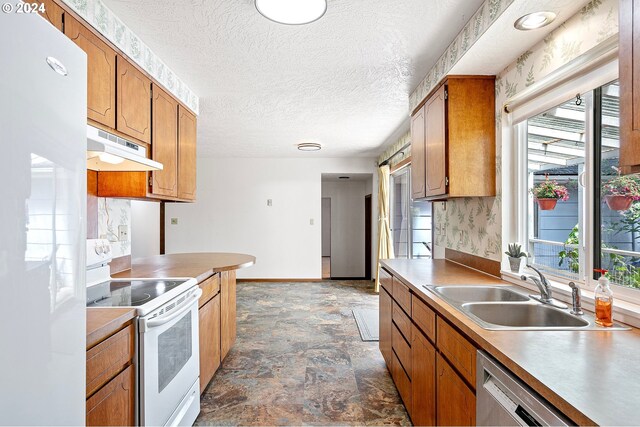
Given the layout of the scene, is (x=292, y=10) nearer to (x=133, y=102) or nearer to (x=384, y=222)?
(x=133, y=102)

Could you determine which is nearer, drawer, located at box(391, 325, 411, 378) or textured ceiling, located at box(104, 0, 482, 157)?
textured ceiling, located at box(104, 0, 482, 157)

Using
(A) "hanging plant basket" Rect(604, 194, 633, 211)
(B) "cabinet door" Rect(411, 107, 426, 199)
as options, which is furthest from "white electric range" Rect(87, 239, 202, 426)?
(A) "hanging plant basket" Rect(604, 194, 633, 211)

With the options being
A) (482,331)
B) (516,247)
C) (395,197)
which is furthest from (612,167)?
(395,197)

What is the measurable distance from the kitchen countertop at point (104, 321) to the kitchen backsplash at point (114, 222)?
100cm

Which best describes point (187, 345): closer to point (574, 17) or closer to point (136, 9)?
point (136, 9)

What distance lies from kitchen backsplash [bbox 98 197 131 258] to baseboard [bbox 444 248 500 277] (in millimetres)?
2700

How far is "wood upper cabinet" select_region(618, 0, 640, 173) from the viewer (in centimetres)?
102

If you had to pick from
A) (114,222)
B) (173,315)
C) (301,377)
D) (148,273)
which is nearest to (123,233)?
(114,222)

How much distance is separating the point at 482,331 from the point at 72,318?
4.31 feet

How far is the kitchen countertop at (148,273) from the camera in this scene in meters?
1.26

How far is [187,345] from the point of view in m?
2.01

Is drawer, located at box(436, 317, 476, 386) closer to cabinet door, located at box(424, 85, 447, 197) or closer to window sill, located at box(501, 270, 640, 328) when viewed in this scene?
window sill, located at box(501, 270, 640, 328)

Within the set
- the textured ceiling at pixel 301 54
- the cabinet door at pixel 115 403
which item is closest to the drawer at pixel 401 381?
the cabinet door at pixel 115 403

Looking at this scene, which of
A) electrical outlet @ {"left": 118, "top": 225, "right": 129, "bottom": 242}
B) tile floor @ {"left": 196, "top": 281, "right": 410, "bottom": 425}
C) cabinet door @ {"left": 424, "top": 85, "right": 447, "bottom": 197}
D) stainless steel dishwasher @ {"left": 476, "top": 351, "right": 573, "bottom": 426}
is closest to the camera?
stainless steel dishwasher @ {"left": 476, "top": 351, "right": 573, "bottom": 426}
